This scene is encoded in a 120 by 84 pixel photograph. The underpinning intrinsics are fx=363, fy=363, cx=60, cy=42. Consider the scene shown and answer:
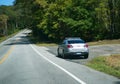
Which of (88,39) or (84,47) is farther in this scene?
(88,39)

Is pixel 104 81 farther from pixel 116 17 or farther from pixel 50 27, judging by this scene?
pixel 50 27

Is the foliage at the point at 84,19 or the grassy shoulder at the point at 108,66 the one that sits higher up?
the foliage at the point at 84,19

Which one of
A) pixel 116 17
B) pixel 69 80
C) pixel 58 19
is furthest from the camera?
pixel 58 19

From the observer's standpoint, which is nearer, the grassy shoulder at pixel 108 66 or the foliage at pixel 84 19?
the grassy shoulder at pixel 108 66

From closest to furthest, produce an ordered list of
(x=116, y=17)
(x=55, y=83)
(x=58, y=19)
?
(x=55, y=83)
(x=116, y=17)
(x=58, y=19)

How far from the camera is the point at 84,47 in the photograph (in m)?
30.8

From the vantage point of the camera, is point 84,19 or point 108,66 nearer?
point 108,66

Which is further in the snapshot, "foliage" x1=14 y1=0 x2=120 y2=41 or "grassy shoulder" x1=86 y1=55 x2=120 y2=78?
"foliage" x1=14 y1=0 x2=120 y2=41

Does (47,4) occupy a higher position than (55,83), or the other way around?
(47,4)

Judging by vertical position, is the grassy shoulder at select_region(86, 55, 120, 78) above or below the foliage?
below

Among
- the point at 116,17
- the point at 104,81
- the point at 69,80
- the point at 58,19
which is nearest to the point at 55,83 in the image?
the point at 69,80

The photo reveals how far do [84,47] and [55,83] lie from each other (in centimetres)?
1704

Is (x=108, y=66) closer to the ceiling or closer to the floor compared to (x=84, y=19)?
closer to the floor

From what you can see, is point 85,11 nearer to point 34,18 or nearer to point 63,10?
point 63,10
